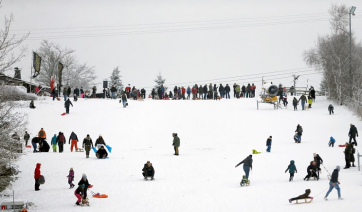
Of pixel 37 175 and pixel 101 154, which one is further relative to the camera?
pixel 101 154

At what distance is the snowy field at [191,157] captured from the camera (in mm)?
23500

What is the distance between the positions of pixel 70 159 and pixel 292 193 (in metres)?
14.6

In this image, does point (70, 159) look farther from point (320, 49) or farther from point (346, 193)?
point (320, 49)

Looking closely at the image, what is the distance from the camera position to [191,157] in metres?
33.4

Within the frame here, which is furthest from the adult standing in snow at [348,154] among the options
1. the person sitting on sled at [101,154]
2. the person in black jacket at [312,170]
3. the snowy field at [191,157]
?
the person sitting on sled at [101,154]

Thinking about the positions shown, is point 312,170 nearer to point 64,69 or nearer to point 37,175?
point 37,175

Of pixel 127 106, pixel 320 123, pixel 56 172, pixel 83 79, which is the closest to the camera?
pixel 56 172

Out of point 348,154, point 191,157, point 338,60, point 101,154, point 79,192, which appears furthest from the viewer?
point 338,60

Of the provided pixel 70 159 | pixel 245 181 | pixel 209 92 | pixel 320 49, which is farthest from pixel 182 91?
pixel 245 181

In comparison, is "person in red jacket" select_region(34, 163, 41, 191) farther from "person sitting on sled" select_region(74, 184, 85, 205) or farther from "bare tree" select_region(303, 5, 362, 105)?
"bare tree" select_region(303, 5, 362, 105)

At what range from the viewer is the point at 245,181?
1003 inches

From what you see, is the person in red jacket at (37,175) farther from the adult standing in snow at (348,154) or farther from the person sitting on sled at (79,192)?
the adult standing in snow at (348,154)

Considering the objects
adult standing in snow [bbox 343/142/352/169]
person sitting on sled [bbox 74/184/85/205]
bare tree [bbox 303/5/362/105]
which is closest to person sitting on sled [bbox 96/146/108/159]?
person sitting on sled [bbox 74/184/85/205]

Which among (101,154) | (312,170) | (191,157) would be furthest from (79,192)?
(191,157)
